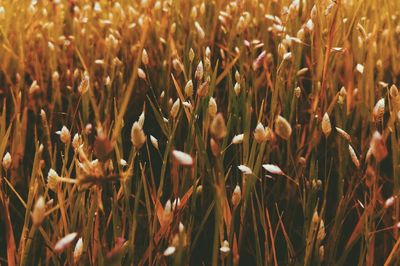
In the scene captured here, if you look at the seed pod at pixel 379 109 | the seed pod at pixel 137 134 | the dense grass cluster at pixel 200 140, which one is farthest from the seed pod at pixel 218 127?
the seed pod at pixel 379 109

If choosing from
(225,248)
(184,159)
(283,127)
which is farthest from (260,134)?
(184,159)

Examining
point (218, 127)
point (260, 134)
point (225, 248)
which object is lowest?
point (225, 248)

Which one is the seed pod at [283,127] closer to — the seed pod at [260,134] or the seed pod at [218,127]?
the seed pod at [260,134]

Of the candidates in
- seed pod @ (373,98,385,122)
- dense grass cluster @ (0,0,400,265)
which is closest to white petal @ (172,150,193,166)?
dense grass cluster @ (0,0,400,265)

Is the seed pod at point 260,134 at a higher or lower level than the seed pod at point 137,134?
lower

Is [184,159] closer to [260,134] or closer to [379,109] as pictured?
[260,134]

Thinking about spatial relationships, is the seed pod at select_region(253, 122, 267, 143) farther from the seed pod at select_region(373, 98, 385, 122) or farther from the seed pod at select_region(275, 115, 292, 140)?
the seed pod at select_region(373, 98, 385, 122)

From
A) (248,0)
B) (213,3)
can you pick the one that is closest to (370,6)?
(248,0)

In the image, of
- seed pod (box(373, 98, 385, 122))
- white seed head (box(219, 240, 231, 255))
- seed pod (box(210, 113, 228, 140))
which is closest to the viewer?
seed pod (box(210, 113, 228, 140))

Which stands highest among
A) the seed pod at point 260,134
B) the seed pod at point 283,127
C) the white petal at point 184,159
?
the white petal at point 184,159
